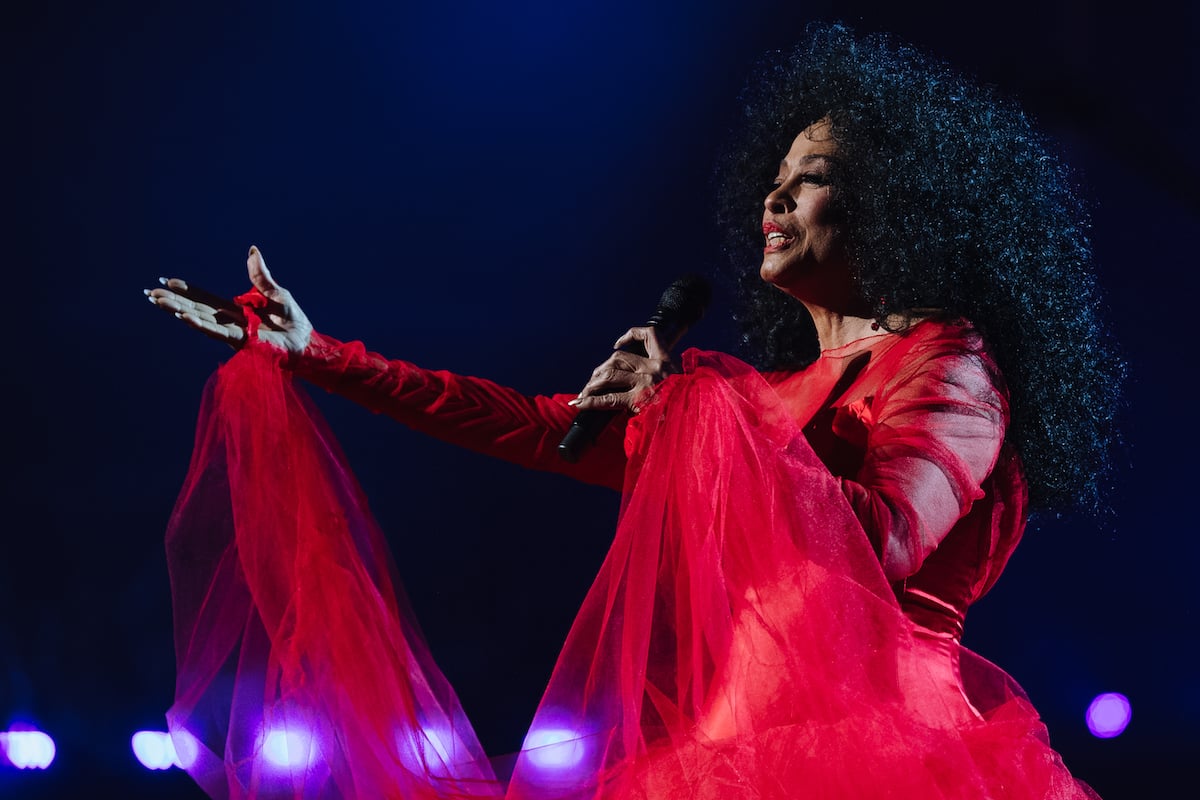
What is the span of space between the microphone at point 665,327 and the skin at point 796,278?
0.21 ft

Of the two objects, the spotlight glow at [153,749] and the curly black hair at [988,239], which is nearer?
the curly black hair at [988,239]

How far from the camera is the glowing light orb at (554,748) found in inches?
45.1

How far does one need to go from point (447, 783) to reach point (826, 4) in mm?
2145

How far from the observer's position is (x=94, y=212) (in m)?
2.73

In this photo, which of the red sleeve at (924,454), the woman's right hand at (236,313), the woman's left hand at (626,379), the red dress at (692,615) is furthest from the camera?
the woman's right hand at (236,313)

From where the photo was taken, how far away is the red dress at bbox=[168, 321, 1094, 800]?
1.13m

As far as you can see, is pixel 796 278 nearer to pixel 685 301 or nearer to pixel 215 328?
pixel 685 301

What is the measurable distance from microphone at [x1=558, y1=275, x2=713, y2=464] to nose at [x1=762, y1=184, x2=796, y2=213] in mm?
221

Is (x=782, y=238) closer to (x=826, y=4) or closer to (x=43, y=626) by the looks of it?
(x=826, y=4)

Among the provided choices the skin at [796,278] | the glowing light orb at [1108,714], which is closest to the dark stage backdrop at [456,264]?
the glowing light orb at [1108,714]

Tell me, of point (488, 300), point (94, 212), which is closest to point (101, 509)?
point (94, 212)

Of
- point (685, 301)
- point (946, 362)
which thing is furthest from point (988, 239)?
point (685, 301)

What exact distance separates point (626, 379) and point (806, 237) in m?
0.50

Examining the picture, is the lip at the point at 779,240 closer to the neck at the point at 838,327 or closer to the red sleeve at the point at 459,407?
the neck at the point at 838,327
